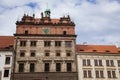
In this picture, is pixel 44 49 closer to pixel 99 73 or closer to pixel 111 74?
pixel 99 73

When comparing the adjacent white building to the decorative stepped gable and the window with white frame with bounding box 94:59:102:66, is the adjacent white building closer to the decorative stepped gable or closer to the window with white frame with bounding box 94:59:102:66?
the decorative stepped gable

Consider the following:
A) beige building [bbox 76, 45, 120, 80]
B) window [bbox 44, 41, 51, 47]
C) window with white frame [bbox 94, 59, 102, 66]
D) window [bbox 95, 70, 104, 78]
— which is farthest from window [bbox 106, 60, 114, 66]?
window [bbox 44, 41, 51, 47]

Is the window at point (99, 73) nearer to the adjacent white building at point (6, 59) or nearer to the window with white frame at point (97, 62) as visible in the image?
the window with white frame at point (97, 62)

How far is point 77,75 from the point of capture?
4950 centimetres

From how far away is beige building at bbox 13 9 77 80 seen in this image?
49219 mm

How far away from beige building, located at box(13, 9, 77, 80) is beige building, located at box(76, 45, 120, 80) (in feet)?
6.54

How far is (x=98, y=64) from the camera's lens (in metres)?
51.7

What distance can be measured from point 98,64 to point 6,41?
73.6 feet

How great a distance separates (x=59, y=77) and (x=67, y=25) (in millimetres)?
12662

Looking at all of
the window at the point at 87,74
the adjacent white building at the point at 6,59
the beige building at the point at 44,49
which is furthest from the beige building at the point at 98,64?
the adjacent white building at the point at 6,59

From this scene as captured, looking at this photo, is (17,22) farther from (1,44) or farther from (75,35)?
(75,35)

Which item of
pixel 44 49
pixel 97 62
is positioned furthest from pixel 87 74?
pixel 44 49

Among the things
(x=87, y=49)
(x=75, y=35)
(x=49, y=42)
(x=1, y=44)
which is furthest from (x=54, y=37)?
(x=1, y=44)

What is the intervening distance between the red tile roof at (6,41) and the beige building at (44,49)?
2348mm
